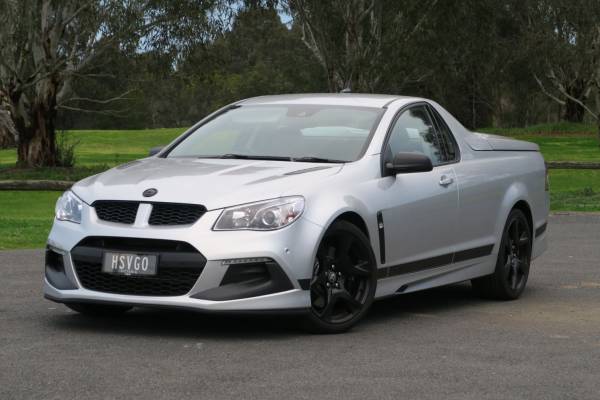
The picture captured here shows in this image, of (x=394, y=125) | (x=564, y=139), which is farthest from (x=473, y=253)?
(x=564, y=139)

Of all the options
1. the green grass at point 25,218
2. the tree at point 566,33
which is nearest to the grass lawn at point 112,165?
the green grass at point 25,218

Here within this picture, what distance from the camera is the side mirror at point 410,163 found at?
28.3 feet

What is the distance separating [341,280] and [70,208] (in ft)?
5.67

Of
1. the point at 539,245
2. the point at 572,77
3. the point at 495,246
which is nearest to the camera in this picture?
the point at 495,246

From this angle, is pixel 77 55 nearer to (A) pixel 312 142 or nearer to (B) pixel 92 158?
(B) pixel 92 158

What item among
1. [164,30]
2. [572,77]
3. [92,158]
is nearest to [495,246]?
[164,30]

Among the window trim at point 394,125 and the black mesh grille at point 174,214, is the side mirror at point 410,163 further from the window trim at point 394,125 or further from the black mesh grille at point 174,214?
the black mesh grille at point 174,214

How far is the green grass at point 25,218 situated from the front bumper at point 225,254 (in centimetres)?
748

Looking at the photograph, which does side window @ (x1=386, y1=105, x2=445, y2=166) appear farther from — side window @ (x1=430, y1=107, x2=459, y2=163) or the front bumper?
the front bumper

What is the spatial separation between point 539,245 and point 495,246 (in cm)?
98

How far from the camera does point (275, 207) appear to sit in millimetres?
7746

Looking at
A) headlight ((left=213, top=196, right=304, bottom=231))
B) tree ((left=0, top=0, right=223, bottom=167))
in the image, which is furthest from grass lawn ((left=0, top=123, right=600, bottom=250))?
headlight ((left=213, top=196, right=304, bottom=231))

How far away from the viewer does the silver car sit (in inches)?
301

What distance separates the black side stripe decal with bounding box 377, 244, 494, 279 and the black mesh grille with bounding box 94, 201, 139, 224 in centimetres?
170
